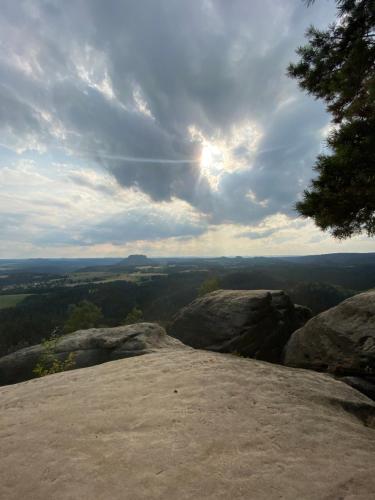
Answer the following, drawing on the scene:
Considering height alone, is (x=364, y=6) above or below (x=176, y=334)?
above

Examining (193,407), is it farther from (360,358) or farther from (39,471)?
(360,358)

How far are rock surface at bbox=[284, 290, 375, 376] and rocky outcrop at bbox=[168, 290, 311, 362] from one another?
3.16m

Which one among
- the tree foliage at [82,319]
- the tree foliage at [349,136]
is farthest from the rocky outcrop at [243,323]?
the tree foliage at [82,319]

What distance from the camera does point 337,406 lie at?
7.30 meters

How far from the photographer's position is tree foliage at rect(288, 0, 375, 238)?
367 inches

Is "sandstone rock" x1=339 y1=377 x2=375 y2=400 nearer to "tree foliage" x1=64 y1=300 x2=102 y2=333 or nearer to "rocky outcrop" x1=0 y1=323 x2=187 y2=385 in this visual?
"rocky outcrop" x1=0 y1=323 x2=187 y2=385

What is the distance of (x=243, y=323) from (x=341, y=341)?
24.0 feet

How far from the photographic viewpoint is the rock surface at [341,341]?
42.4ft

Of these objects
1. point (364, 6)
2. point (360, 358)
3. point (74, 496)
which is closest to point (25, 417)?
point (74, 496)

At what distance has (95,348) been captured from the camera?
615 inches

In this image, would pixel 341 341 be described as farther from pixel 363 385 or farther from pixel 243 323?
pixel 243 323

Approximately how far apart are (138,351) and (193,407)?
8347 millimetres

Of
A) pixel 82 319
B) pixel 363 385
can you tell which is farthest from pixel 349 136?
pixel 82 319

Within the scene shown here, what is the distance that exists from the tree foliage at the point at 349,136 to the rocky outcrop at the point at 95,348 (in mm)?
10665
